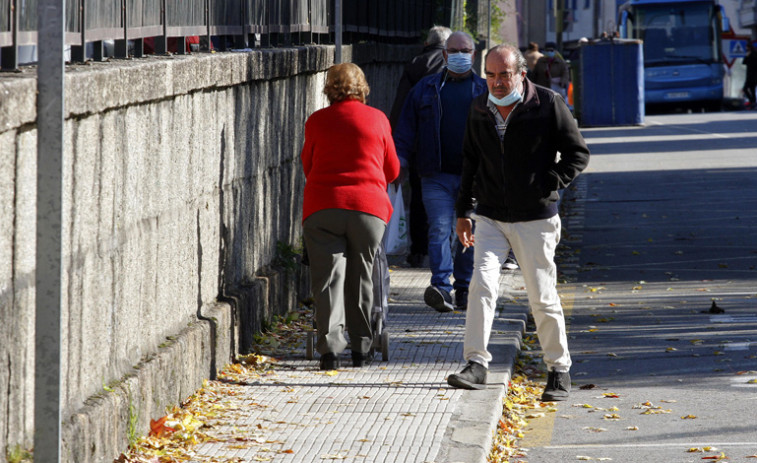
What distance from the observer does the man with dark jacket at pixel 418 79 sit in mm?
11867

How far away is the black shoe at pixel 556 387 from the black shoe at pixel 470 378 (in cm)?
37

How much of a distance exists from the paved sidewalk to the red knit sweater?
0.96m

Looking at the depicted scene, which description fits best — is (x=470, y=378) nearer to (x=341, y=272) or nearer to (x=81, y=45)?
(x=341, y=272)

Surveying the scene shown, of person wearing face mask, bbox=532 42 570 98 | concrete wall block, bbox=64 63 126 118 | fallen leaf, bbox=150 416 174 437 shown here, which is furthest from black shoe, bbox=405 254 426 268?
person wearing face mask, bbox=532 42 570 98

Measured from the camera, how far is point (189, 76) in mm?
7176

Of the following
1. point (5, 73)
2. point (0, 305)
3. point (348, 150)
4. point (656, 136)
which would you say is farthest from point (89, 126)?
point (656, 136)

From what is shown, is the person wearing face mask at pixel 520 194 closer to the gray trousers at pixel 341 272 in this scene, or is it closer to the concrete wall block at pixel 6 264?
the gray trousers at pixel 341 272

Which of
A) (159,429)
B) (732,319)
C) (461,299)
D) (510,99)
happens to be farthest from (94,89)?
(732,319)

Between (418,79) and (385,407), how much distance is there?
5.51 metres

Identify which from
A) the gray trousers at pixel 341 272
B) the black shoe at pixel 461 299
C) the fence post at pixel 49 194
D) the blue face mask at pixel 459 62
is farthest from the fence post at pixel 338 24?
the fence post at pixel 49 194

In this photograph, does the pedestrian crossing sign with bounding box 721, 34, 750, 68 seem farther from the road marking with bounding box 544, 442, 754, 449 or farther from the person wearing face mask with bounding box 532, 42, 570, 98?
the road marking with bounding box 544, 442, 754, 449

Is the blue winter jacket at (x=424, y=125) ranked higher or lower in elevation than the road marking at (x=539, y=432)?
higher

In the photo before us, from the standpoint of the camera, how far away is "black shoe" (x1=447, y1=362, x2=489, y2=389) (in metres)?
7.17

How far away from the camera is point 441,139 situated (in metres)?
9.77
